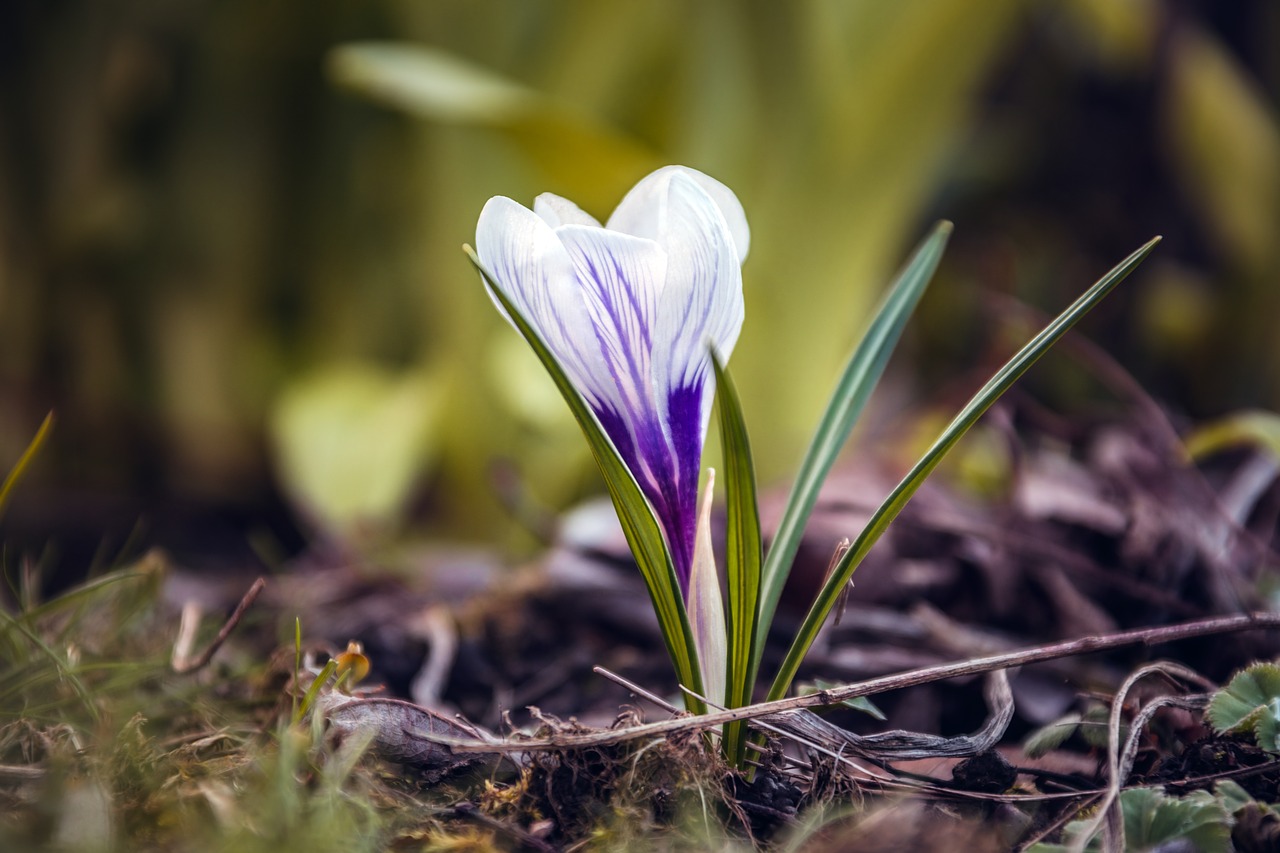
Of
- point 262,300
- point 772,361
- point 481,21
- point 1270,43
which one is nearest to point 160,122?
point 262,300

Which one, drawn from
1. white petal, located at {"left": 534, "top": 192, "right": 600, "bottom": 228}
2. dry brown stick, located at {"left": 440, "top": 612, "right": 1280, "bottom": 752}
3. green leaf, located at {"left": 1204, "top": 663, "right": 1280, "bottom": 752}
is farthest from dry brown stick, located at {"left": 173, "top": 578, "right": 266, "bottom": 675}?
green leaf, located at {"left": 1204, "top": 663, "right": 1280, "bottom": 752}

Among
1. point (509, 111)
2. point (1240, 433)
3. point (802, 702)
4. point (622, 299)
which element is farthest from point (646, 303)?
point (509, 111)

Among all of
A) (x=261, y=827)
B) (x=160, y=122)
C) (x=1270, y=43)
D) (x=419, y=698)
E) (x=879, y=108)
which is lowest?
(x=419, y=698)

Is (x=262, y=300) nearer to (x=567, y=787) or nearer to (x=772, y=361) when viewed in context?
(x=772, y=361)

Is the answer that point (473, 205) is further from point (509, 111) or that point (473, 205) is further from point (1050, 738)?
point (1050, 738)

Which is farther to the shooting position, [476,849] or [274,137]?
[274,137]

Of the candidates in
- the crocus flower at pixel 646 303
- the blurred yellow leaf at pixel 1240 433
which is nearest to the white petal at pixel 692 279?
the crocus flower at pixel 646 303

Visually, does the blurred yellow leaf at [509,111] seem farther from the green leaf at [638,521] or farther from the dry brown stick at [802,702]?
the dry brown stick at [802,702]

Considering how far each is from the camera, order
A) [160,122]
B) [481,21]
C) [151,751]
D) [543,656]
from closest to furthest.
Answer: [151,751] → [543,656] → [481,21] → [160,122]
